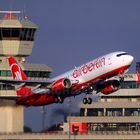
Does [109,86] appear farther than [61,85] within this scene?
Yes

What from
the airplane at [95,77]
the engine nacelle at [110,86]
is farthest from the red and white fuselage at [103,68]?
the engine nacelle at [110,86]

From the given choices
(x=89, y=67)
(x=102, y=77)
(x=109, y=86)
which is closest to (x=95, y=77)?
(x=102, y=77)

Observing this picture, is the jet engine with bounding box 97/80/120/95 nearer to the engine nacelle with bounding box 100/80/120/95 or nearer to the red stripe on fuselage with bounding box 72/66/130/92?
the engine nacelle with bounding box 100/80/120/95

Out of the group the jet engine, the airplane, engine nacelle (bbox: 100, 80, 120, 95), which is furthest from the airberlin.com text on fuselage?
engine nacelle (bbox: 100, 80, 120, 95)

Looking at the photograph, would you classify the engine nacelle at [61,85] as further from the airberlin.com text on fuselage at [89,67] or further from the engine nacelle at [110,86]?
the engine nacelle at [110,86]

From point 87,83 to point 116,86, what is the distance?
19.7 ft

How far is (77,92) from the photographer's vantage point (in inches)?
7657

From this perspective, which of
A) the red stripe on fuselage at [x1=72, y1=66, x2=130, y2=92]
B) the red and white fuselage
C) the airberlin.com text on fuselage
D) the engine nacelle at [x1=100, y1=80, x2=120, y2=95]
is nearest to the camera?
the red stripe on fuselage at [x1=72, y1=66, x2=130, y2=92]

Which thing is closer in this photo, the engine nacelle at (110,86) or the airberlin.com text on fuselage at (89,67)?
the airberlin.com text on fuselage at (89,67)

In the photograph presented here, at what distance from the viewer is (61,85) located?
645 ft

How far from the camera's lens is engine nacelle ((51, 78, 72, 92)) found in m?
196

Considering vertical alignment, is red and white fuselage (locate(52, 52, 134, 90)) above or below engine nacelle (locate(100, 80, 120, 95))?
above

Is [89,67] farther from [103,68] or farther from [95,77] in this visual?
[103,68]

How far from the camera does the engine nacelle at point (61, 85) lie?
195625 millimetres
